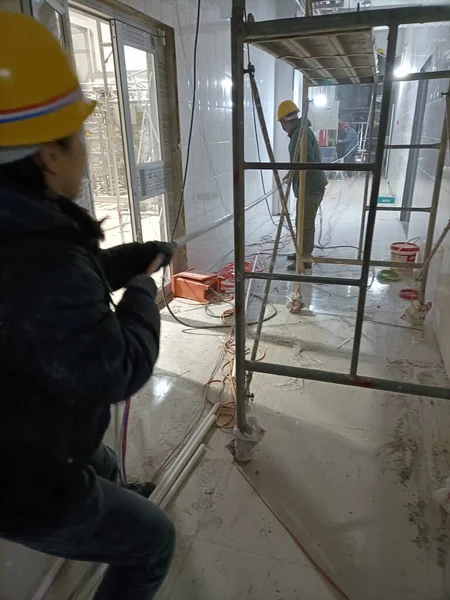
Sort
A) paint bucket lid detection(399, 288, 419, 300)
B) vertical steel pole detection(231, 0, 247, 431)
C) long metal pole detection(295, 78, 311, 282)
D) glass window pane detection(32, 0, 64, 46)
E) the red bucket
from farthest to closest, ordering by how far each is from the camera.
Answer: the red bucket → paint bucket lid detection(399, 288, 419, 300) → long metal pole detection(295, 78, 311, 282) → glass window pane detection(32, 0, 64, 46) → vertical steel pole detection(231, 0, 247, 431)

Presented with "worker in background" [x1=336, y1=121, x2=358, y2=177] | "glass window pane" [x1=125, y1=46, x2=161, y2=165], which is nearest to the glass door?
"glass window pane" [x1=125, y1=46, x2=161, y2=165]

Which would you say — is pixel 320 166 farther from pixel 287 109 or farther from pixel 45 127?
pixel 287 109

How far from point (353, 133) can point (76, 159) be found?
44.3ft

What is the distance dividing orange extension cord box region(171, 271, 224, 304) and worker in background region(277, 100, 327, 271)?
0.92 metres

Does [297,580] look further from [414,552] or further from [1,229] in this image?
[1,229]

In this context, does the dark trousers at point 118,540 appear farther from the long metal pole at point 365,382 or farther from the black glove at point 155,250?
the long metal pole at point 365,382

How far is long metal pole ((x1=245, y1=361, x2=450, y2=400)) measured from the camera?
5.24 ft

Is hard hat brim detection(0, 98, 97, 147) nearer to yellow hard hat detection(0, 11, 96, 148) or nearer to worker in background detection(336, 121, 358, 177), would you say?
yellow hard hat detection(0, 11, 96, 148)

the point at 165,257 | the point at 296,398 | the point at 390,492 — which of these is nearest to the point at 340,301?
the point at 296,398

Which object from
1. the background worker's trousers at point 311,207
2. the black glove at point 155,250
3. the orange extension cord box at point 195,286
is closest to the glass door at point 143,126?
the orange extension cord box at point 195,286

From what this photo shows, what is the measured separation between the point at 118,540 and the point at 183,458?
1066 millimetres

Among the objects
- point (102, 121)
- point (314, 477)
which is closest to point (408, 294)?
point (314, 477)

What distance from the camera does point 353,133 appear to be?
12.8 meters

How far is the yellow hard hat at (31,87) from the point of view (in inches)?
27.9
